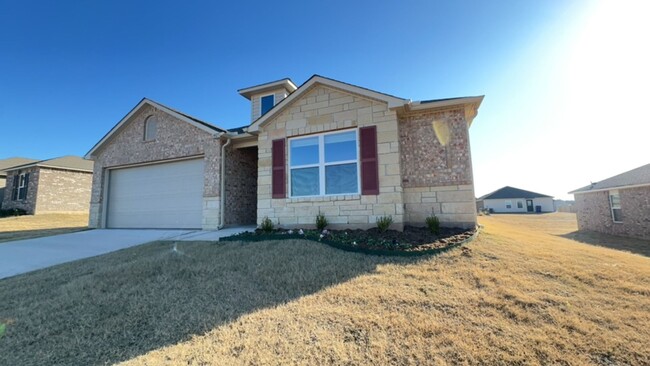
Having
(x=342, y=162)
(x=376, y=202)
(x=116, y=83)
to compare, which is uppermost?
(x=116, y=83)

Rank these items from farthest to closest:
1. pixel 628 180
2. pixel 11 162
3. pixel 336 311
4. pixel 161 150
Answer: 1. pixel 11 162
2. pixel 628 180
3. pixel 161 150
4. pixel 336 311

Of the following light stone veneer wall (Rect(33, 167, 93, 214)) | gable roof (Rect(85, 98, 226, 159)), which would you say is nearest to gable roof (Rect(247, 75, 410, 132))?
gable roof (Rect(85, 98, 226, 159))

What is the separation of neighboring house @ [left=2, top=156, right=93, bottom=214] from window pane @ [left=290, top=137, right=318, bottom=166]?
2080 centimetres

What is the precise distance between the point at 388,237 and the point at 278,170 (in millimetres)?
4113

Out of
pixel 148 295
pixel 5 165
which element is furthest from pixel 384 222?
pixel 5 165

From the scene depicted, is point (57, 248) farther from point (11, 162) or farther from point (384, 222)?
point (11, 162)

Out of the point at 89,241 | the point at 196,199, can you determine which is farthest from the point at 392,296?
the point at 89,241

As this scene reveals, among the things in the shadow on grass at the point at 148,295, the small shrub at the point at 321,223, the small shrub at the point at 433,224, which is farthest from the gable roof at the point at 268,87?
the small shrub at the point at 433,224

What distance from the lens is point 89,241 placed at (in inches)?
378

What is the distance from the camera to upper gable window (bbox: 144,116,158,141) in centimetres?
1269

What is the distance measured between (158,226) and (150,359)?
10834 millimetres

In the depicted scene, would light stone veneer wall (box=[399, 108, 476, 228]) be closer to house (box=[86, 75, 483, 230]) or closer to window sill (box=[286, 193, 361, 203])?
house (box=[86, 75, 483, 230])

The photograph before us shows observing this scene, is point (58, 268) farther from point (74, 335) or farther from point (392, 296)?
point (392, 296)

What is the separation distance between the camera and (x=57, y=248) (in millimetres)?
8539
